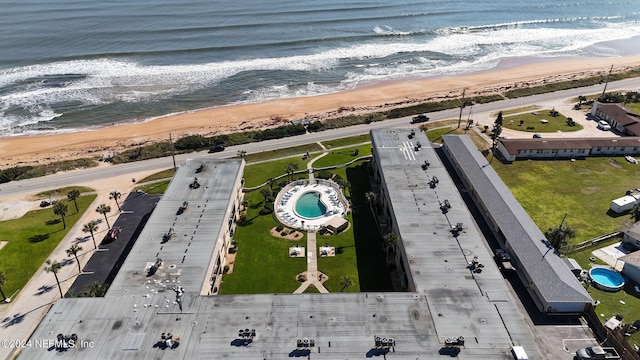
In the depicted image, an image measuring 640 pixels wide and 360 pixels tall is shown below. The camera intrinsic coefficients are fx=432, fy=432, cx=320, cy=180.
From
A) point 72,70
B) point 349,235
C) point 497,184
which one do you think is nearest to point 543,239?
point 497,184

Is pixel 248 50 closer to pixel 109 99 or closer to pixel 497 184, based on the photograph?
pixel 109 99

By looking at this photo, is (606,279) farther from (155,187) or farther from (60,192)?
(60,192)

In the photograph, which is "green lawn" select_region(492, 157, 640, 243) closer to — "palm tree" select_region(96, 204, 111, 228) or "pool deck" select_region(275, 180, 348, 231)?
"pool deck" select_region(275, 180, 348, 231)

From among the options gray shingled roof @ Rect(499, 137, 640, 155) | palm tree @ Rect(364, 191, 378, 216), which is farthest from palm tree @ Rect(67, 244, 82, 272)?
gray shingled roof @ Rect(499, 137, 640, 155)

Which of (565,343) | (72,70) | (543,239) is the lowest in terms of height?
(565,343)

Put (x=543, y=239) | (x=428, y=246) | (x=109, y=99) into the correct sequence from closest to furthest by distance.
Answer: (x=428, y=246) < (x=543, y=239) < (x=109, y=99)


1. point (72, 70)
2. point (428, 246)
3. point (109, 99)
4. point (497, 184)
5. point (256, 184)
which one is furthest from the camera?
point (72, 70)
